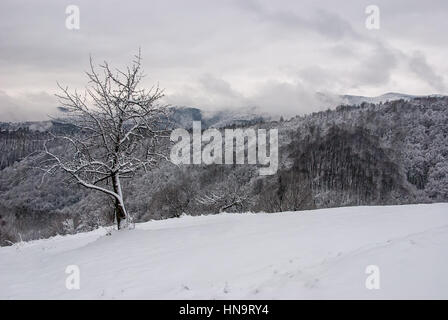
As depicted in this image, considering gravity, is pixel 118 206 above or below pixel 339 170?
above

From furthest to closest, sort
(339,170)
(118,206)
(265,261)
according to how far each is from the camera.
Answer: (339,170) → (118,206) → (265,261)

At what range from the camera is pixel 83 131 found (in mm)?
14625

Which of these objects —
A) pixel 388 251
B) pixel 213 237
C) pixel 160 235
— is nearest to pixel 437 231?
pixel 388 251

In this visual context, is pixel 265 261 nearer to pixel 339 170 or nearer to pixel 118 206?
pixel 118 206

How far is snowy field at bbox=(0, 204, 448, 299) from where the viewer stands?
6082 mm

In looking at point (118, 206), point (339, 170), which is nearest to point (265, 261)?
point (118, 206)

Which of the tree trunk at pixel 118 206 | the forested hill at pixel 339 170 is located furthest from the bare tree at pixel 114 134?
the forested hill at pixel 339 170

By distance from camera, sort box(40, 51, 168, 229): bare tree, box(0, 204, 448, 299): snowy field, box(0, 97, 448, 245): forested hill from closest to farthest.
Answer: box(0, 204, 448, 299): snowy field, box(40, 51, 168, 229): bare tree, box(0, 97, 448, 245): forested hill

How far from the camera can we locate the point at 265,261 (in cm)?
800

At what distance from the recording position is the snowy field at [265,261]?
6082 mm

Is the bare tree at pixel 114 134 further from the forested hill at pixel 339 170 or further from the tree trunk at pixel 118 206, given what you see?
the forested hill at pixel 339 170

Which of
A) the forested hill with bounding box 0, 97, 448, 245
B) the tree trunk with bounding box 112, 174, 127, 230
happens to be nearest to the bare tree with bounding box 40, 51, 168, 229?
the tree trunk with bounding box 112, 174, 127, 230

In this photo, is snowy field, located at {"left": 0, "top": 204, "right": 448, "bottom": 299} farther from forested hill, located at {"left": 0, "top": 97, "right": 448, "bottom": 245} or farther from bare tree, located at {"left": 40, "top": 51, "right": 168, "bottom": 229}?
forested hill, located at {"left": 0, "top": 97, "right": 448, "bottom": 245}
